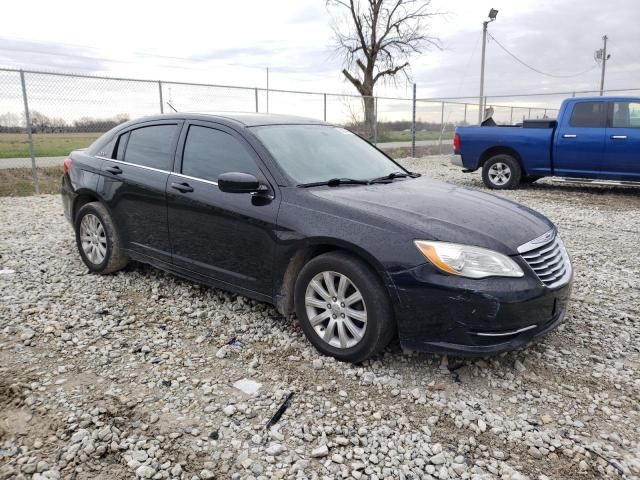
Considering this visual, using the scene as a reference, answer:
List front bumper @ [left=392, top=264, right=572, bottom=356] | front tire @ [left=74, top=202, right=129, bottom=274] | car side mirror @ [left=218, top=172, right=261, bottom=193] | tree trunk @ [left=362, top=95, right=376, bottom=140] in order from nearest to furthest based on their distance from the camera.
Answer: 1. front bumper @ [left=392, top=264, right=572, bottom=356]
2. car side mirror @ [left=218, top=172, right=261, bottom=193]
3. front tire @ [left=74, top=202, right=129, bottom=274]
4. tree trunk @ [left=362, top=95, right=376, bottom=140]

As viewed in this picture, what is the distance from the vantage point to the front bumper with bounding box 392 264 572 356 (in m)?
2.92

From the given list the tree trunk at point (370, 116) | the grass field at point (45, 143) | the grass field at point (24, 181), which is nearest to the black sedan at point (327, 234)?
the grass field at point (45, 143)

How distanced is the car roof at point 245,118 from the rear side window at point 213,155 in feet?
0.39

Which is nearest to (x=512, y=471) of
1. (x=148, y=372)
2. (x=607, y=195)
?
(x=148, y=372)

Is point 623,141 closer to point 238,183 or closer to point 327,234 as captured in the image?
point 327,234

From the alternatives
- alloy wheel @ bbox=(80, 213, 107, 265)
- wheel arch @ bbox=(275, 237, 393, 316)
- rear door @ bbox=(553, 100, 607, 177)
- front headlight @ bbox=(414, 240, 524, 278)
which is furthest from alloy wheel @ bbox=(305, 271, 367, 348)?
rear door @ bbox=(553, 100, 607, 177)

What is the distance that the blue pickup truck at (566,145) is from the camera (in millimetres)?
9688

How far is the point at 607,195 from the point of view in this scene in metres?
10.7

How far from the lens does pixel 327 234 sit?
3.28m

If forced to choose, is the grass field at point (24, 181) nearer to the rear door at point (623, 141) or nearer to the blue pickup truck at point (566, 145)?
the blue pickup truck at point (566, 145)

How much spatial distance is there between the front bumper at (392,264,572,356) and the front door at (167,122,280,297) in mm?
1079

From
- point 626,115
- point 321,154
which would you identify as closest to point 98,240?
point 321,154

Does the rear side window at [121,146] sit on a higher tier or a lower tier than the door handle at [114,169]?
higher

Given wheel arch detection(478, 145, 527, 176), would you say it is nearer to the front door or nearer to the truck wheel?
the truck wheel
